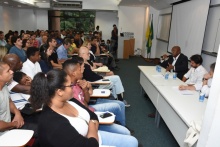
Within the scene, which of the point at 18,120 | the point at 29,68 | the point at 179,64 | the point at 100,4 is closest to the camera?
the point at 18,120

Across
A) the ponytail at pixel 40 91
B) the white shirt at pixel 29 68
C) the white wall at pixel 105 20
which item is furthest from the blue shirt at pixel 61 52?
the white wall at pixel 105 20

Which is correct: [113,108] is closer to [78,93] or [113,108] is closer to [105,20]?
[78,93]

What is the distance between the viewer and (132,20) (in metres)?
10.3

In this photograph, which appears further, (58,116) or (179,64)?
(179,64)

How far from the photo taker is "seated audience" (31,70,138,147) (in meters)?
1.25

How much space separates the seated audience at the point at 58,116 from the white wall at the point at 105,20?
11579 millimetres

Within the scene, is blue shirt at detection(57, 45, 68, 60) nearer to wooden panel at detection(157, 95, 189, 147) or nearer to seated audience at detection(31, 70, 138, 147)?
wooden panel at detection(157, 95, 189, 147)

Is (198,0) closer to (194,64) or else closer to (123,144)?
(194,64)

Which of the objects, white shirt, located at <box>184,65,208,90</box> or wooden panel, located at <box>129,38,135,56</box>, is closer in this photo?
white shirt, located at <box>184,65,208,90</box>

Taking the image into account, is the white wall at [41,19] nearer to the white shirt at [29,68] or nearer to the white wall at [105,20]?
the white wall at [105,20]

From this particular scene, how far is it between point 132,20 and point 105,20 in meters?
2.88

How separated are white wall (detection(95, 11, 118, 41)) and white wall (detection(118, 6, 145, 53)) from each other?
8.11 feet

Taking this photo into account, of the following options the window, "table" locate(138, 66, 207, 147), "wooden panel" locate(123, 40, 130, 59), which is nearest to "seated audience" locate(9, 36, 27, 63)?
"table" locate(138, 66, 207, 147)

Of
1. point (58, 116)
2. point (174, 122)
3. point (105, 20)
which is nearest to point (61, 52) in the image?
point (174, 122)
